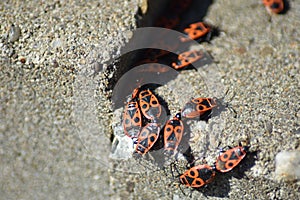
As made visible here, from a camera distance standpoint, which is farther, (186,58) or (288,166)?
(186,58)

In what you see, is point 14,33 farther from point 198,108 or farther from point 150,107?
point 198,108

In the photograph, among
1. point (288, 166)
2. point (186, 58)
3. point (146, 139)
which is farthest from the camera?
point (186, 58)

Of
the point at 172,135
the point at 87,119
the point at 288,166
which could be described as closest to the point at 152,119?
the point at 172,135

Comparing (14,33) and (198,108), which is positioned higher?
(14,33)

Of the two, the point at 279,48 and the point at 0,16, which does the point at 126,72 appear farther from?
the point at 279,48

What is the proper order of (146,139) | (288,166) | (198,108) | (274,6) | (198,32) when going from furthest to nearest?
(274,6) < (198,32) < (198,108) < (146,139) < (288,166)

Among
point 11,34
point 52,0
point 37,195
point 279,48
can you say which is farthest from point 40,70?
point 279,48

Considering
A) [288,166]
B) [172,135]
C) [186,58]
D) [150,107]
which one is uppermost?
[186,58]

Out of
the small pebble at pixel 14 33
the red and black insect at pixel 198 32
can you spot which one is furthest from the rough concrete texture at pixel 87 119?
the red and black insect at pixel 198 32
